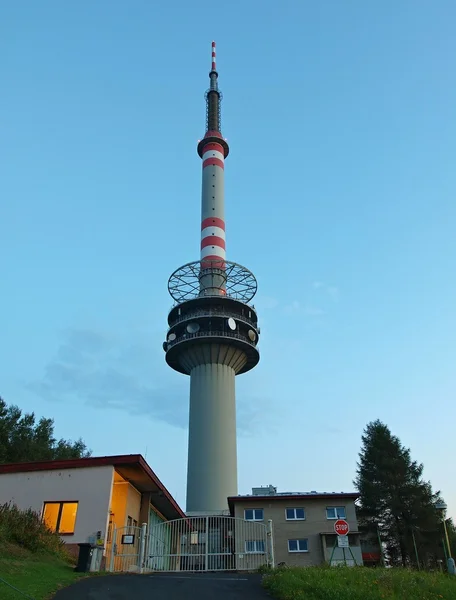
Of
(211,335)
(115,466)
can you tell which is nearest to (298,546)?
(115,466)

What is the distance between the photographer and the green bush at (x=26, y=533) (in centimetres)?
1887

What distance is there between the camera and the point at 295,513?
38.5 m

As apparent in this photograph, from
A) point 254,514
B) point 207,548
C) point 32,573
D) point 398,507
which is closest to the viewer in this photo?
A: point 32,573

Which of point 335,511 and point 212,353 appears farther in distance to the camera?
point 212,353

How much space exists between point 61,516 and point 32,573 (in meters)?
8.38

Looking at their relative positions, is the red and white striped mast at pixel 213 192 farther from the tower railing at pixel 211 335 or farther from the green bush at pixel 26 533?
the green bush at pixel 26 533

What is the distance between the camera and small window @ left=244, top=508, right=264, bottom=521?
38.3m

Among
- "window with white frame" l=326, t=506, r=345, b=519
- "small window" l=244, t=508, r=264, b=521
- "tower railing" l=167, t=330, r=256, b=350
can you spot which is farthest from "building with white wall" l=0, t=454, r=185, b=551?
"tower railing" l=167, t=330, r=256, b=350

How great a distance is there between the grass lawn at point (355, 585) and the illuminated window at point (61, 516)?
32.9 feet

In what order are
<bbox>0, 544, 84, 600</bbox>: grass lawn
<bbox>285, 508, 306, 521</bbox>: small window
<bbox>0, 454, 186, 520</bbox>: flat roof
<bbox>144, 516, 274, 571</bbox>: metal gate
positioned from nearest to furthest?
<bbox>0, 544, 84, 600</bbox>: grass lawn
<bbox>144, 516, 274, 571</bbox>: metal gate
<bbox>0, 454, 186, 520</bbox>: flat roof
<bbox>285, 508, 306, 521</bbox>: small window

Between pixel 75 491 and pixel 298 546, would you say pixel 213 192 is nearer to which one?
pixel 298 546

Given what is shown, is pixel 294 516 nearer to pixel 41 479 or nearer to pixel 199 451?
pixel 199 451

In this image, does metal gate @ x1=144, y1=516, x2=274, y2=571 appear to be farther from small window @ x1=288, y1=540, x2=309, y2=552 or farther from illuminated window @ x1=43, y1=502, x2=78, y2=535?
illuminated window @ x1=43, y1=502, x2=78, y2=535

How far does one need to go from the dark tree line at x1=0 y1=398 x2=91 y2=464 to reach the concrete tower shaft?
1497cm
